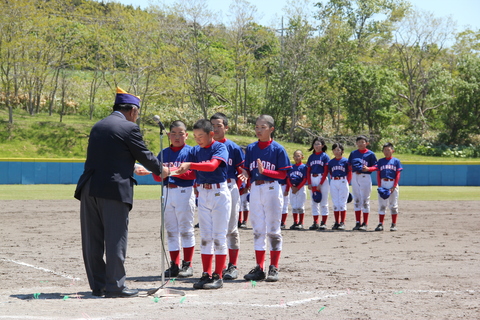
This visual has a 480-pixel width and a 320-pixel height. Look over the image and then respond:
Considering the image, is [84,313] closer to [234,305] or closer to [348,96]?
[234,305]

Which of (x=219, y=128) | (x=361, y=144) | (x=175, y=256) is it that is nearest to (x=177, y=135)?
(x=219, y=128)

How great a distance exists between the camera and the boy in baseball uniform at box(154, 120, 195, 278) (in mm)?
7184

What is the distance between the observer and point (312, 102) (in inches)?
1773

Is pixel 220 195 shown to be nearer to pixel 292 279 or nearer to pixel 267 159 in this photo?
pixel 267 159

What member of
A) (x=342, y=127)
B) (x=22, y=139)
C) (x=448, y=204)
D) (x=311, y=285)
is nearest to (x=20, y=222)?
(x=311, y=285)

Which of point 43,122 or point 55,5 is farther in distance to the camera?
point 55,5

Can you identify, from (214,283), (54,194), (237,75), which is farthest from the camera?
(237,75)

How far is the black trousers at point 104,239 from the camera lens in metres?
5.54

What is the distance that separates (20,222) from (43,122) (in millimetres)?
25667

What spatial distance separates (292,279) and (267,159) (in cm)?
153

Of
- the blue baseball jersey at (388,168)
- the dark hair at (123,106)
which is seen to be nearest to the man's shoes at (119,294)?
the dark hair at (123,106)

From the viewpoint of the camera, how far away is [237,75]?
44938mm

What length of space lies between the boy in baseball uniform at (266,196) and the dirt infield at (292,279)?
353mm

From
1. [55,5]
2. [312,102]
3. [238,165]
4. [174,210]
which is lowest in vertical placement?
[174,210]
